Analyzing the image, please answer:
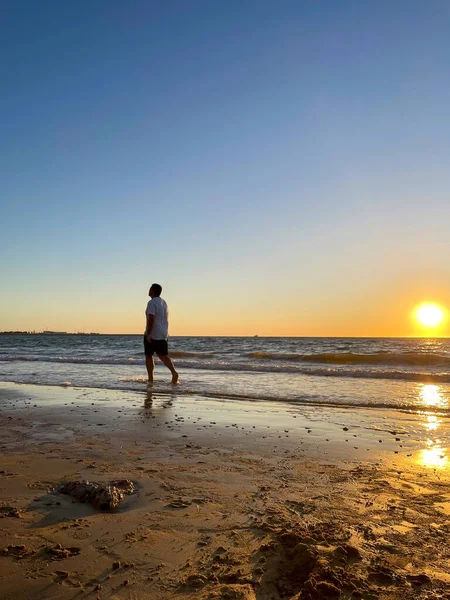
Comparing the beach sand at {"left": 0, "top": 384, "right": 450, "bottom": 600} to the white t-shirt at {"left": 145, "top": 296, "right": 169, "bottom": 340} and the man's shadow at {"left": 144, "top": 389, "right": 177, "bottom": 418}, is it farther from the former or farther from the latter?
the white t-shirt at {"left": 145, "top": 296, "right": 169, "bottom": 340}

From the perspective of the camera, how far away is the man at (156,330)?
948 centimetres

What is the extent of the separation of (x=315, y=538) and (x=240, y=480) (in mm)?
979

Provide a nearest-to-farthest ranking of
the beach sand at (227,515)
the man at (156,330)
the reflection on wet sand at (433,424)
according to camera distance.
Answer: the beach sand at (227,515) < the reflection on wet sand at (433,424) < the man at (156,330)

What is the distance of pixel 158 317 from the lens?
31.6ft

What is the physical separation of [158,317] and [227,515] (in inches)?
291

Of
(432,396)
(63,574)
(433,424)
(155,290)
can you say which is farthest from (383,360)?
(63,574)

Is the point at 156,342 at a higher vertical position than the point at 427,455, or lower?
higher

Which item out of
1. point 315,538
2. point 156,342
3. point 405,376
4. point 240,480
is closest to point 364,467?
point 240,480

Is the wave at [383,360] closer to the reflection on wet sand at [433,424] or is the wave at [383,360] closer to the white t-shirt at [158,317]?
the reflection on wet sand at [433,424]

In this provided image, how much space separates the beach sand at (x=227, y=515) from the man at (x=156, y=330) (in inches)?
184

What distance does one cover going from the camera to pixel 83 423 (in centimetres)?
506

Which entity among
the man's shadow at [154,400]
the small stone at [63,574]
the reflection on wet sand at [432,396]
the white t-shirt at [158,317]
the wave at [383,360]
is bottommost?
the wave at [383,360]

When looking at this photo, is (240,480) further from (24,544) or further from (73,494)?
(24,544)

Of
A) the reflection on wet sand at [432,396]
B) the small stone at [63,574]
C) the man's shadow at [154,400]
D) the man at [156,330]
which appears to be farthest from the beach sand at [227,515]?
the man at [156,330]
